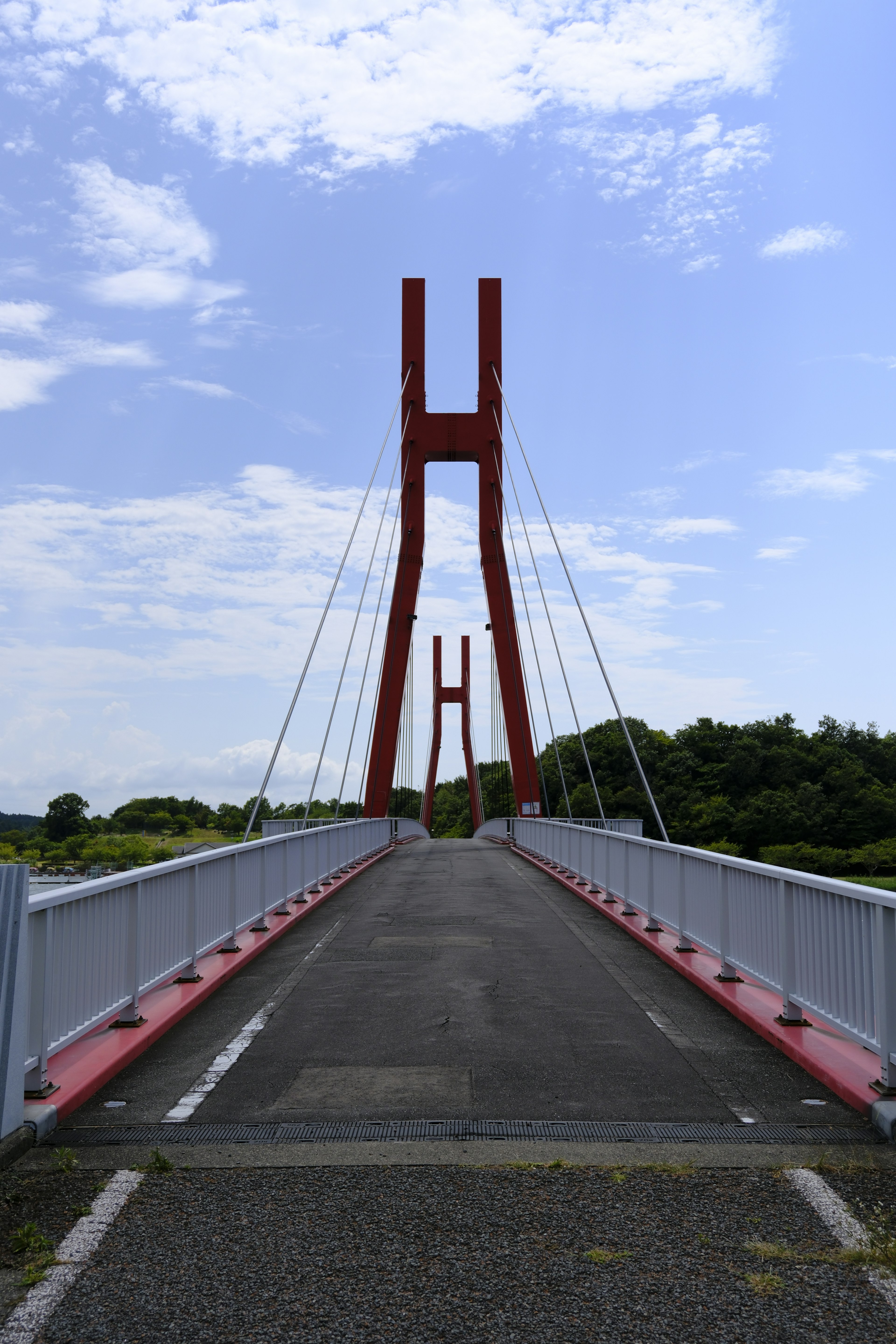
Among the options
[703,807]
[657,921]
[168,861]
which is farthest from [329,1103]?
[703,807]

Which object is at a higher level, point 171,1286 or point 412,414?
point 412,414

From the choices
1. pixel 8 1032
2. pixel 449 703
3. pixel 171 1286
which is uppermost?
pixel 449 703

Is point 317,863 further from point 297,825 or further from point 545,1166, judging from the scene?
point 545,1166

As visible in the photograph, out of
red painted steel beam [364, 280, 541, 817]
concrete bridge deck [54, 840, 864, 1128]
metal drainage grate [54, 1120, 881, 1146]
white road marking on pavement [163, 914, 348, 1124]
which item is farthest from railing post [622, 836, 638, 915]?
red painted steel beam [364, 280, 541, 817]

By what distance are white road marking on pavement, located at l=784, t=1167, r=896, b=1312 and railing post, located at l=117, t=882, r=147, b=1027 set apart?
3.78 meters

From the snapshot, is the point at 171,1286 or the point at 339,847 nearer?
the point at 171,1286

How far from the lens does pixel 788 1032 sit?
6.16 m

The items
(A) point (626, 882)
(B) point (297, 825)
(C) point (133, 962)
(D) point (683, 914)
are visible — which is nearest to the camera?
(C) point (133, 962)

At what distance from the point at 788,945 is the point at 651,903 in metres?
4.56

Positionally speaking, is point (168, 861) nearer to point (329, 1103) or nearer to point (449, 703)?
point (329, 1103)

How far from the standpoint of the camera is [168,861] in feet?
23.0

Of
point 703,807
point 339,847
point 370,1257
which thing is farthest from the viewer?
point 703,807

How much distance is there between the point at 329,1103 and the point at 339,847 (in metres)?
13.1

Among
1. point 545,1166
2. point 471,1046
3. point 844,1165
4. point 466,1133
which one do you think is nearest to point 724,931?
point 471,1046
